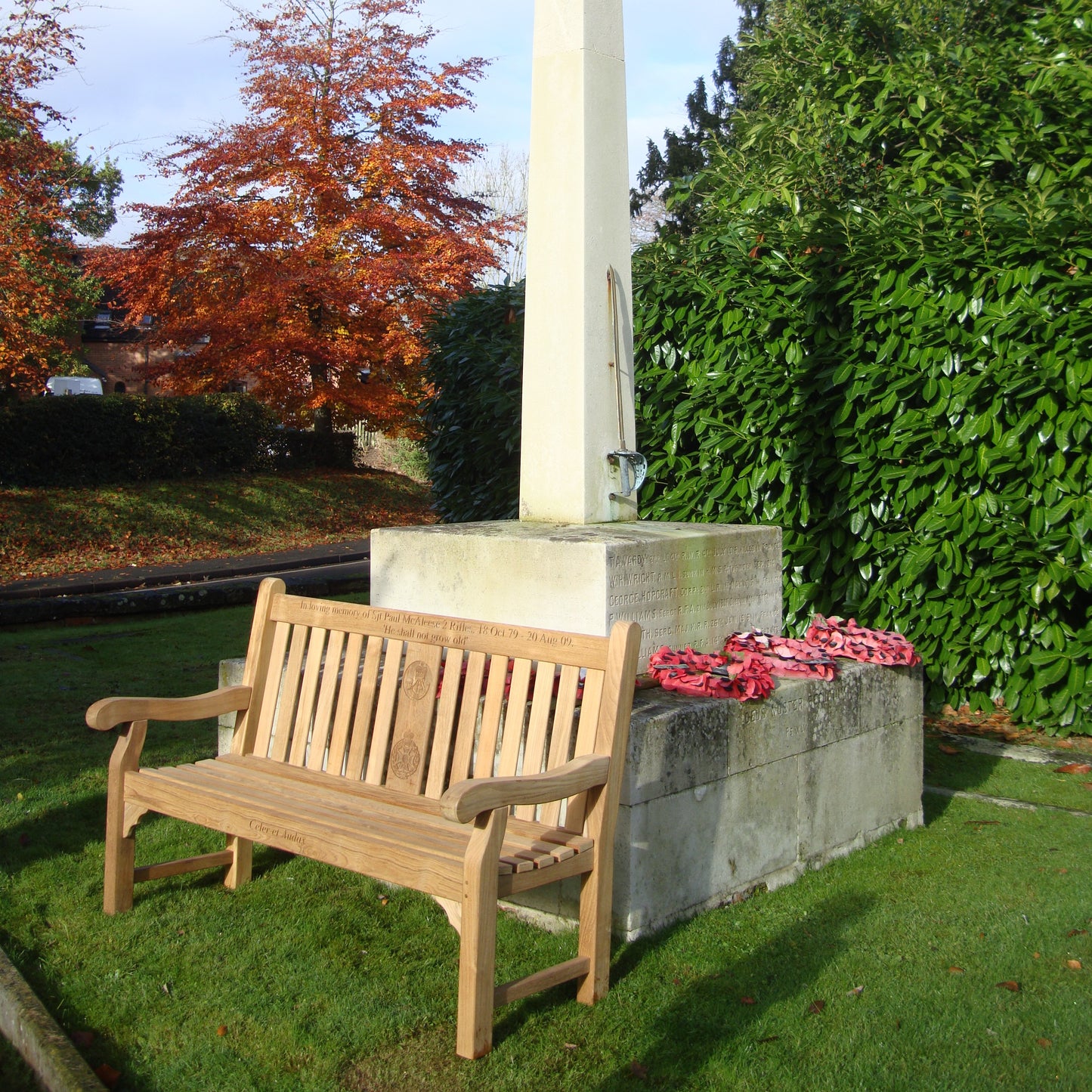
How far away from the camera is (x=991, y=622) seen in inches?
242

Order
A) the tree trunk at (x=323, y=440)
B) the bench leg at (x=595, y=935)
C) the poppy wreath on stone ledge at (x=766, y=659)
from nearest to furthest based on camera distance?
the bench leg at (x=595, y=935), the poppy wreath on stone ledge at (x=766, y=659), the tree trunk at (x=323, y=440)

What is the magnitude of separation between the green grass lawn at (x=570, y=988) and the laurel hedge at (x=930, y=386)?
1509 mm

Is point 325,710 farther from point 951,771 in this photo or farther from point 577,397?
point 951,771

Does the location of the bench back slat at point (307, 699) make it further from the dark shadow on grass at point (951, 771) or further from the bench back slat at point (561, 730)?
the dark shadow on grass at point (951, 771)

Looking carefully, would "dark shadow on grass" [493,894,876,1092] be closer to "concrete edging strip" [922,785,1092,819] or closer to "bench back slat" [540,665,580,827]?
"bench back slat" [540,665,580,827]

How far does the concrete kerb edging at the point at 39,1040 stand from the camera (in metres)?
2.69

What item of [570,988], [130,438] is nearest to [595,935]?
[570,988]

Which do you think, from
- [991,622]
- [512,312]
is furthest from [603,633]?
[512,312]

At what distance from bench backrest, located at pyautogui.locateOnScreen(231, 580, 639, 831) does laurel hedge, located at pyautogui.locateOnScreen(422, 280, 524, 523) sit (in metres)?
4.11

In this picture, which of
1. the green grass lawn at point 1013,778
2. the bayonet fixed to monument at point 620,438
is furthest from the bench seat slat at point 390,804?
the green grass lawn at point 1013,778

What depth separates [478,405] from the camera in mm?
9203

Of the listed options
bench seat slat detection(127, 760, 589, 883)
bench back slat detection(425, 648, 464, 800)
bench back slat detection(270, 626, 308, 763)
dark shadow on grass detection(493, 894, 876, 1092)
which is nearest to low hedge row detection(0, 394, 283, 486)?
bench back slat detection(270, 626, 308, 763)

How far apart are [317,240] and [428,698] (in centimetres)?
1581

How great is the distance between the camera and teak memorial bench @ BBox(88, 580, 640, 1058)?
3029mm
